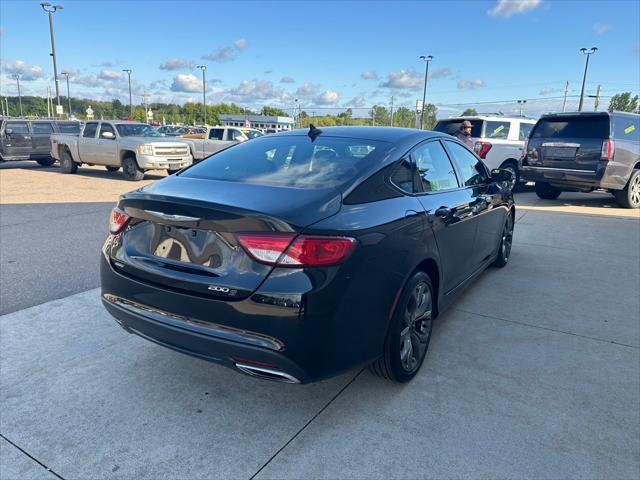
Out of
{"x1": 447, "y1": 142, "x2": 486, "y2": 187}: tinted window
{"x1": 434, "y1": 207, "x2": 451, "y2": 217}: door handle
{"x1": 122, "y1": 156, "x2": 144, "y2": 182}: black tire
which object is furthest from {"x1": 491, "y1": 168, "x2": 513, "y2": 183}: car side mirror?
{"x1": 122, "y1": 156, "x2": 144, "y2": 182}: black tire

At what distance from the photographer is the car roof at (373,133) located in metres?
3.30

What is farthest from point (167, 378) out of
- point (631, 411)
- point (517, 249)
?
point (517, 249)

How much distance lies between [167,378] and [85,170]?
1646cm

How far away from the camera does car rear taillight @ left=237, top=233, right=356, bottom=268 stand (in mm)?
2158

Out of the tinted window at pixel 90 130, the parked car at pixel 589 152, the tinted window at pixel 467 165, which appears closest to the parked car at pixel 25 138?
the tinted window at pixel 90 130

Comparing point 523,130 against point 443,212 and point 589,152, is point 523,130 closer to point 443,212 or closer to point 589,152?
point 589,152

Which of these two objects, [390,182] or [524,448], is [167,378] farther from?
[524,448]

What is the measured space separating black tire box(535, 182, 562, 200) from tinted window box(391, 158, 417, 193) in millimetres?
9816

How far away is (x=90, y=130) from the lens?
48.4 feet

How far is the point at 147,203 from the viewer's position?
251 centimetres

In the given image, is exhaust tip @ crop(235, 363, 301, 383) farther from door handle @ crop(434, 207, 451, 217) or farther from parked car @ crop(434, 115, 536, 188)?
parked car @ crop(434, 115, 536, 188)

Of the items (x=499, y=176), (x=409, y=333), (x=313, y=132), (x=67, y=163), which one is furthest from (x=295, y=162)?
(x=67, y=163)

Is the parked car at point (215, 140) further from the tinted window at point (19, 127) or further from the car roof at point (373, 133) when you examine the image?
the car roof at point (373, 133)

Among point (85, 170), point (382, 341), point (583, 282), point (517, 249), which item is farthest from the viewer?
point (85, 170)
